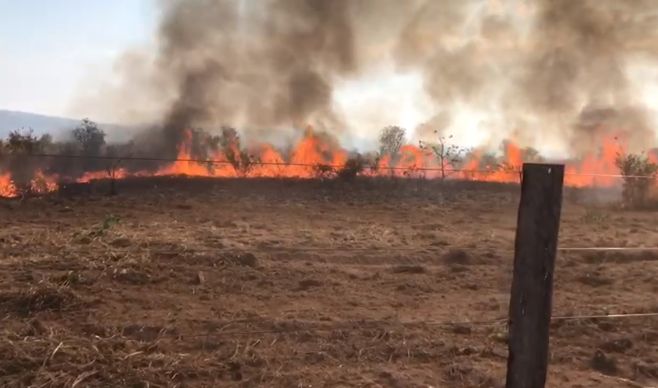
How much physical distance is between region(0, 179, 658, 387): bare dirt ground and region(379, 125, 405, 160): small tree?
1424 centimetres

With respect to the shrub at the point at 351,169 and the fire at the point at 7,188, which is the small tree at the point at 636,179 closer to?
the shrub at the point at 351,169

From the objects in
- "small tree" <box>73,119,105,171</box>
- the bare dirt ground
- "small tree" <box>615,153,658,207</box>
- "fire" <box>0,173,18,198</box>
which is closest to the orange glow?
"small tree" <box>615,153,658,207</box>

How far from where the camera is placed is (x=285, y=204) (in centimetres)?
1284

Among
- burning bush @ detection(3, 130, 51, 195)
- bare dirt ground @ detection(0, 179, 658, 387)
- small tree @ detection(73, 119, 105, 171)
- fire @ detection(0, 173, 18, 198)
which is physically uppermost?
small tree @ detection(73, 119, 105, 171)

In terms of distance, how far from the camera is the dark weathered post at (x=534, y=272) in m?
3.02

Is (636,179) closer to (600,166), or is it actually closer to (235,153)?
(600,166)

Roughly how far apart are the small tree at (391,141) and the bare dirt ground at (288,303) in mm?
14242

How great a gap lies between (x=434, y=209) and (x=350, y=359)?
893 centimetres

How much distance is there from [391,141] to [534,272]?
895 inches

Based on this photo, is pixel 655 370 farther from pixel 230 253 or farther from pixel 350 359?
pixel 230 253

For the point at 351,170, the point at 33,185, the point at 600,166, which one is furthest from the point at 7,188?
the point at 600,166

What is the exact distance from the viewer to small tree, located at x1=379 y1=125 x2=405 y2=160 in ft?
81.8

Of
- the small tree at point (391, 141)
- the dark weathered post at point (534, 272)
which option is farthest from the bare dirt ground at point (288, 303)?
the small tree at point (391, 141)

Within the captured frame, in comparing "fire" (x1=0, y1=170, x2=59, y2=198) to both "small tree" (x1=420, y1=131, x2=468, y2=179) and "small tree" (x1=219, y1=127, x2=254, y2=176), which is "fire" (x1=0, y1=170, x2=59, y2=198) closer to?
"small tree" (x1=219, y1=127, x2=254, y2=176)
